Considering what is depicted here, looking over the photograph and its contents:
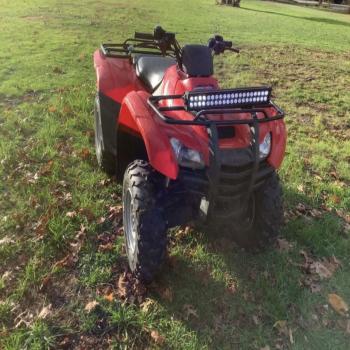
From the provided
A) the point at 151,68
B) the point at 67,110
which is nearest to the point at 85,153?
the point at 67,110

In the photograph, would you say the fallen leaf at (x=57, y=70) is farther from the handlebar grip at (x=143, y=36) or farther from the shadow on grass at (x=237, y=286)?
the shadow on grass at (x=237, y=286)

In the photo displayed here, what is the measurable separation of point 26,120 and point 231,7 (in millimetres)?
19321

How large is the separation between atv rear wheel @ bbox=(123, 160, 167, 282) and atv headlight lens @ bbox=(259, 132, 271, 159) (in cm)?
74

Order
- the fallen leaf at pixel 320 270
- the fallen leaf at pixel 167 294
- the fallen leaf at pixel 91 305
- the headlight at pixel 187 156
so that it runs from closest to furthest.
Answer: the headlight at pixel 187 156
the fallen leaf at pixel 91 305
the fallen leaf at pixel 167 294
the fallen leaf at pixel 320 270

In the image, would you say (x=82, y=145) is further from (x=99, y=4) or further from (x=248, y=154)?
(x=99, y=4)

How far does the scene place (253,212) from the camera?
11.5 ft

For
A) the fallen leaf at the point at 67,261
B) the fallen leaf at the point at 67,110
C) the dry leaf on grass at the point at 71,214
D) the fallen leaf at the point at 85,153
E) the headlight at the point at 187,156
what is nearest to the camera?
the headlight at the point at 187,156

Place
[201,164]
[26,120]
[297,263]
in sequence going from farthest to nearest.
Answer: [26,120]
[297,263]
[201,164]

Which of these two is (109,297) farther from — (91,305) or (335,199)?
(335,199)

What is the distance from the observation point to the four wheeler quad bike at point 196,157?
9.11 feet

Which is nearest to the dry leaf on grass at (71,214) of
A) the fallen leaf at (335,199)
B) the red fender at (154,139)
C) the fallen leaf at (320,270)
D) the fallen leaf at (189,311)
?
the red fender at (154,139)

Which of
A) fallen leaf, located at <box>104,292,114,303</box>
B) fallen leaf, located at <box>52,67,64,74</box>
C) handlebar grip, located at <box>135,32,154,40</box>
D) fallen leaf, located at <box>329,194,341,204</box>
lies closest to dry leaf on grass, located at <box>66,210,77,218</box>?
fallen leaf, located at <box>104,292,114,303</box>

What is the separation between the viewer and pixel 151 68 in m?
Answer: 4.08

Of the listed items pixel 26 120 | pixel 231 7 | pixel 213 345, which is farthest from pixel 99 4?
pixel 213 345
